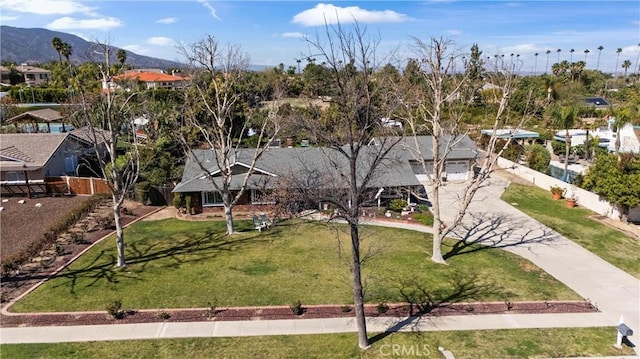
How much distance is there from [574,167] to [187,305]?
36617mm

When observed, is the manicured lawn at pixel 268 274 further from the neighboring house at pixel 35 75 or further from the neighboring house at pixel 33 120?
the neighboring house at pixel 35 75

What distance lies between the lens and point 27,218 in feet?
86.6

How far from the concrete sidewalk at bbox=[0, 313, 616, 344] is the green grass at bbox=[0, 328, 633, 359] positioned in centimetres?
32

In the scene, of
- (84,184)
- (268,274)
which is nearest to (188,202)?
(84,184)

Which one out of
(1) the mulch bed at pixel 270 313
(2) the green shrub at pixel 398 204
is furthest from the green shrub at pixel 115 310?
(2) the green shrub at pixel 398 204

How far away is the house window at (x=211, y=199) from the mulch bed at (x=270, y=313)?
13.5 metres

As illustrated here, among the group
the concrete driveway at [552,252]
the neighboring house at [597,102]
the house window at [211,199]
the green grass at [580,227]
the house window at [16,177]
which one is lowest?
the concrete driveway at [552,252]

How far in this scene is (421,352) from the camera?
45.2 ft

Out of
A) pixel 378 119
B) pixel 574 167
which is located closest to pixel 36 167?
pixel 378 119

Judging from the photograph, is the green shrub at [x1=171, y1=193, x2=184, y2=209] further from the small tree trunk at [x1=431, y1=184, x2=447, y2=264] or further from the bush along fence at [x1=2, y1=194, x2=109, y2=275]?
the small tree trunk at [x1=431, y1=184, x2=447, y2=264]

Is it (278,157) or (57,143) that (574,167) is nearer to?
(278,157)

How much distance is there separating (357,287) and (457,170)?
26035 millimetres

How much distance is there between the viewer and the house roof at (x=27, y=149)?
3098cm

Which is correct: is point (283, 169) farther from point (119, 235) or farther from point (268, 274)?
point (119, 235)
